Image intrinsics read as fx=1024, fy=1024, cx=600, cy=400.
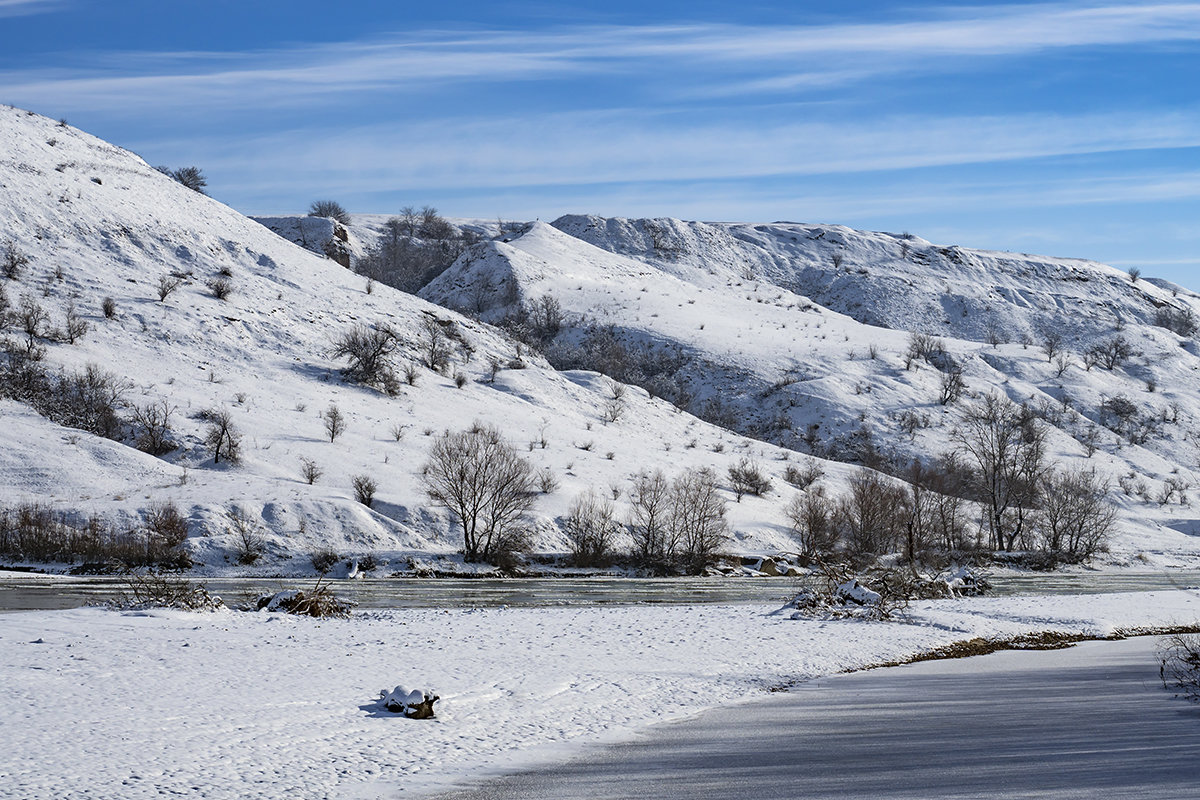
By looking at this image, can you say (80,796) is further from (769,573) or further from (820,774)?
Answer: (769,573)

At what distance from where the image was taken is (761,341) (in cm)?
9169

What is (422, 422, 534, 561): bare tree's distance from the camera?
41594 millimetres

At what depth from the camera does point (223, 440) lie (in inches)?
1794

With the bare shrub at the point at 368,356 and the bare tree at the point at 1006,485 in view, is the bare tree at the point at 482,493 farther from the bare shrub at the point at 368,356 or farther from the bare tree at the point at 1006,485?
the bare tree at the point at 1006,485

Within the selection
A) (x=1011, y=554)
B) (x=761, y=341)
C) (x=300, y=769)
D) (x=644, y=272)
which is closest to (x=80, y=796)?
(x=300, y=769)

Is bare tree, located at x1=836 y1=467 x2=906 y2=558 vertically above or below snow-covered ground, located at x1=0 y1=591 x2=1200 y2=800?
above

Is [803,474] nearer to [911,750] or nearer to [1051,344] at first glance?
[911,750]

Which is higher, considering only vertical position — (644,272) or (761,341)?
(644,272)

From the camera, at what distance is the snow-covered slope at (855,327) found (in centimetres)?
7675

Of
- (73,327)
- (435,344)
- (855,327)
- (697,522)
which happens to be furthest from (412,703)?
(855,327)

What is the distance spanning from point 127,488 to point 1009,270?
129 metres

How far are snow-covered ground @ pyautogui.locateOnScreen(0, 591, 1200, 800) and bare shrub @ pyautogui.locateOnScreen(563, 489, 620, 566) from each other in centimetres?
1913

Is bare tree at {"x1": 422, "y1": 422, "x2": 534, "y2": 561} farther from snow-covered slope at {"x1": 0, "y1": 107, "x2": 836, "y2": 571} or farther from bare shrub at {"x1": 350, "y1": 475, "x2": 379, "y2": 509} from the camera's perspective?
bare shrub at {"x1": 350, "y1": 475, "x2": 379, "y2": 509}

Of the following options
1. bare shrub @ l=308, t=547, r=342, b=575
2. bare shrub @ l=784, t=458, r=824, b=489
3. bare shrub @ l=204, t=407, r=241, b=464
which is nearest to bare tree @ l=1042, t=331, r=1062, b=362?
bare shrub @ l=784, t=458, r=824, b=489
